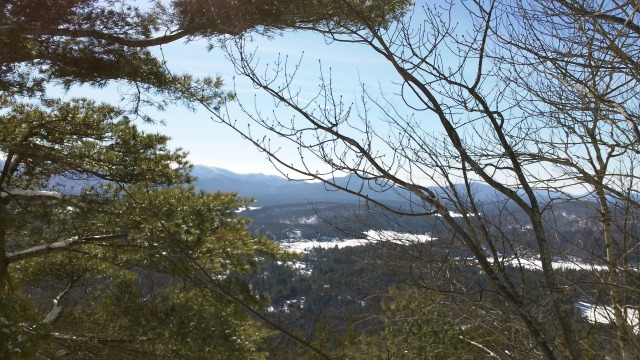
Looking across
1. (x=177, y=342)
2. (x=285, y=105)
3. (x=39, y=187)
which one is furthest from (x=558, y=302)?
(x=39, y=187)

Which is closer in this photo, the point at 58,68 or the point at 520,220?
the point at 520,220

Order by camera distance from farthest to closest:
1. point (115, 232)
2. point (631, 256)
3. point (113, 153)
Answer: point (113, 153), point (115, 232), point (631, 256)

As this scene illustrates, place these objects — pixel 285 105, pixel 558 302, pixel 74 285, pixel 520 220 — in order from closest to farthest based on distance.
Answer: pixel 558 302 < pixel 285 105 < pixel 520 220 < pixel 74 285

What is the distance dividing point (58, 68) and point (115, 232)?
211 cm

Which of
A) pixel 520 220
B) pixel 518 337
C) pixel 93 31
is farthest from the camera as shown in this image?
A: pixel 93 31

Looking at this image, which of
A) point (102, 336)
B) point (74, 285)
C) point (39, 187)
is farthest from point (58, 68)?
point (74, 285)

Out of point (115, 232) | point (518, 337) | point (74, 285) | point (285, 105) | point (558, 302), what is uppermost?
point (285, 105)

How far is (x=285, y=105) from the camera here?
2.26 meters

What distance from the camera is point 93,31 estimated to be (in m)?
5.22

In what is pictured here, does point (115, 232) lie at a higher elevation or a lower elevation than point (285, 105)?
lower

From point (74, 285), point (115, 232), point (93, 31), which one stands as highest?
point (93, 31)

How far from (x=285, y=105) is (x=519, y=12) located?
189cm

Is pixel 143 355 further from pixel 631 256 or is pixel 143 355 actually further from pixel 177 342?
pixel 631 256

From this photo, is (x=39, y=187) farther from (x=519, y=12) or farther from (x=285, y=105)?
(x=519, y=12)
